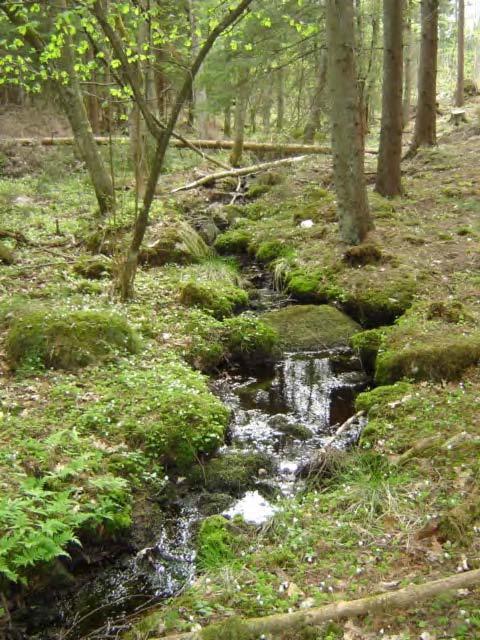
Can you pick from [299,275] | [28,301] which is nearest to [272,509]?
[28,301]

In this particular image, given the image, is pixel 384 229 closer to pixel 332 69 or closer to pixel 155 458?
pixel 332 69

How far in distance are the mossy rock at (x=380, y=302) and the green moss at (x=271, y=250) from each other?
2993 mm

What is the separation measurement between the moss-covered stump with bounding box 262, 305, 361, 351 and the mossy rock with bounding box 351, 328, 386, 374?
0.62 m

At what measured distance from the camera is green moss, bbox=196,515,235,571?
4.08 meters

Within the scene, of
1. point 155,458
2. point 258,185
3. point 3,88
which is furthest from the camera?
point 3,88

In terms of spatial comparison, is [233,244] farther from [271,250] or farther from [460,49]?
[460,49]

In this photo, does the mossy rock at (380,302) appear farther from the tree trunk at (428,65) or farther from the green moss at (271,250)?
the tree trunk at (428,65)

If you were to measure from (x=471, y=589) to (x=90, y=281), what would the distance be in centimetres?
723

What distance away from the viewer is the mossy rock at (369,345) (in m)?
7.56

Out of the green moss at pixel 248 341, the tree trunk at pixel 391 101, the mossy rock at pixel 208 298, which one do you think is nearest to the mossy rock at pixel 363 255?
the mossy rock at pixel 208 298

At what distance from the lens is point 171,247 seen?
1112 centimetres

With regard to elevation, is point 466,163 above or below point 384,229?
above

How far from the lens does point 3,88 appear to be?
2673 centimetres

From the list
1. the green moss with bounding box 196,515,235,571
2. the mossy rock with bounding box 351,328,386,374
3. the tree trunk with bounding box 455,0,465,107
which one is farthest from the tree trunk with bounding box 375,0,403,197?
the tree trunk with bounding box 455,0,465,107
